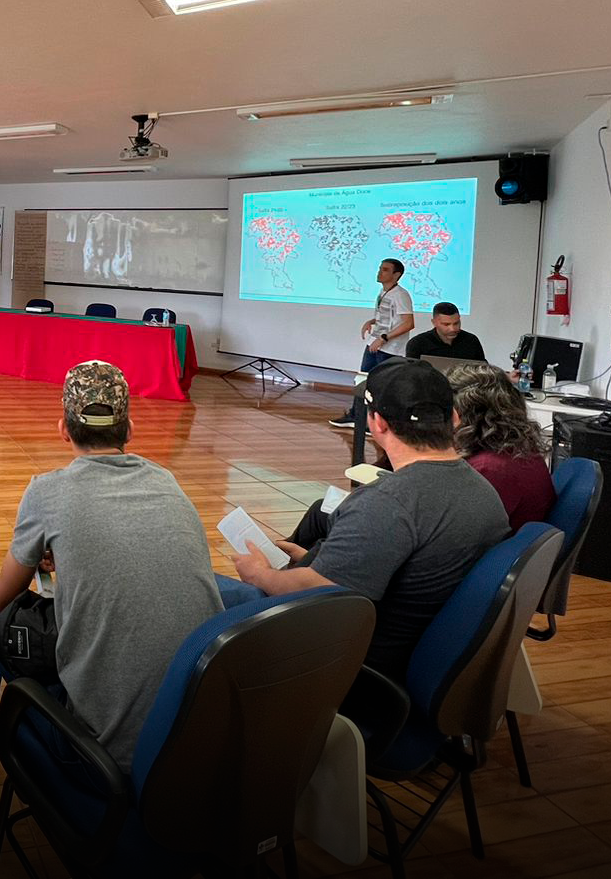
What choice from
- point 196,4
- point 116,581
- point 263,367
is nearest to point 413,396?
point 116,581

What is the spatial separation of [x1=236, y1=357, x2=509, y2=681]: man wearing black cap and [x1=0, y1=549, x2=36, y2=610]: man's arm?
501 millimetres

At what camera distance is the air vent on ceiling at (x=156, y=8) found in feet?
14.1

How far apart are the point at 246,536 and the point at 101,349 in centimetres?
780

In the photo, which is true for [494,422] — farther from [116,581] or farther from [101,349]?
[101,349]

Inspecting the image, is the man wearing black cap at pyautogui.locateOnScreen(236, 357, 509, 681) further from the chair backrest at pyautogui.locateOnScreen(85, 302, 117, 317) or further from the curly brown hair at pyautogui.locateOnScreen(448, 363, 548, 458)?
the chair backrest at pyautogui.locateOnScreen(85, 302, 117, 317)

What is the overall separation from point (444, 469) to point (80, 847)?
38.1 inches

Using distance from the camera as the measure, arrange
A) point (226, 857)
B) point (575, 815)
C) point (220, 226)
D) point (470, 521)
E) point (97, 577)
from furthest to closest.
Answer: point (220, 226) < point (575, 815) < point (470, 521) < point (97, 577) < point (226, 857)

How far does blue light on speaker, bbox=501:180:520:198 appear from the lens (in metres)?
7.75

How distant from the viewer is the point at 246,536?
6.58 feet

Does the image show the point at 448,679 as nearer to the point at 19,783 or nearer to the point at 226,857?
the point at 226,857

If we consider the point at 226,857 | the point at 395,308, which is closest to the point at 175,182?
the point at 395,308

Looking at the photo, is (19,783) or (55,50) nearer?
(19,783)

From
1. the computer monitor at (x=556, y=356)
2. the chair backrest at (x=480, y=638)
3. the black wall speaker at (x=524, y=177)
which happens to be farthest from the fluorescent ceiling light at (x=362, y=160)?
the chair backrest at (x=480, y=638)

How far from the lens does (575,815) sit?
2.20 m
